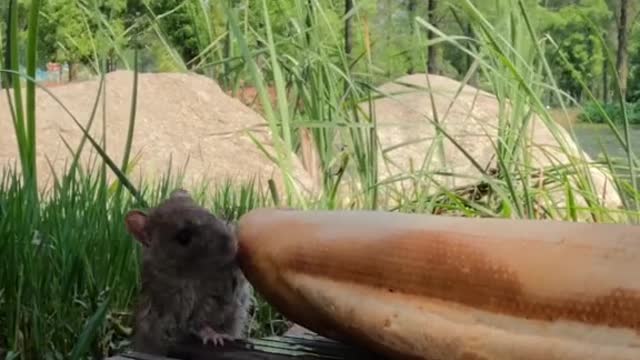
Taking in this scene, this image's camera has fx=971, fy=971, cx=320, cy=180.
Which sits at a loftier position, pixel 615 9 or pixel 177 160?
pixel 615 9

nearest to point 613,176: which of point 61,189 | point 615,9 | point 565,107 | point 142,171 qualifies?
point 565,107

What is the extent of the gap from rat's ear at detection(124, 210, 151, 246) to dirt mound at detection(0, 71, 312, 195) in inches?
64.5

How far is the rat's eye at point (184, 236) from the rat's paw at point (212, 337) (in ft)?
0.25

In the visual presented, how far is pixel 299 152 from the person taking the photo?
246 centimetres

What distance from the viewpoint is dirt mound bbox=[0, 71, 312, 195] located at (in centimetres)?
280

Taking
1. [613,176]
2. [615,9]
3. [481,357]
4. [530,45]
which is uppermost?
[615,9]

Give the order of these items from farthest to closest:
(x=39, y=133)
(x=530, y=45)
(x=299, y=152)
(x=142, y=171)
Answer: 1. (x=39, y=133)
2. (x=142, y=171)
3. (x=299, y=152)
4. (x=530, y=45)

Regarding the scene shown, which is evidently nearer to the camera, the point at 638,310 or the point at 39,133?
the point at 638,310

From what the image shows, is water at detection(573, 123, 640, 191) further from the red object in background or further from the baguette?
the red object in background

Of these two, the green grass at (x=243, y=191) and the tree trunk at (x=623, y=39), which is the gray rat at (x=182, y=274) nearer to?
the green grass at (x=243, y=191)

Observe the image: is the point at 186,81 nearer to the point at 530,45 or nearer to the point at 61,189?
the point at 530,45

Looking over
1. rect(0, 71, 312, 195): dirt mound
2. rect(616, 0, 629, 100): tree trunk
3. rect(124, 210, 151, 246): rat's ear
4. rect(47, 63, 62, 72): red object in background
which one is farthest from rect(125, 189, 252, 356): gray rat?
rect(47, 63, 62, 72): red object in background

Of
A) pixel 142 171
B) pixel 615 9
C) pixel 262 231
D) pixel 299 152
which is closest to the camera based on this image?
pixel 262 231

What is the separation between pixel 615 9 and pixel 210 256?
44.6 feet
